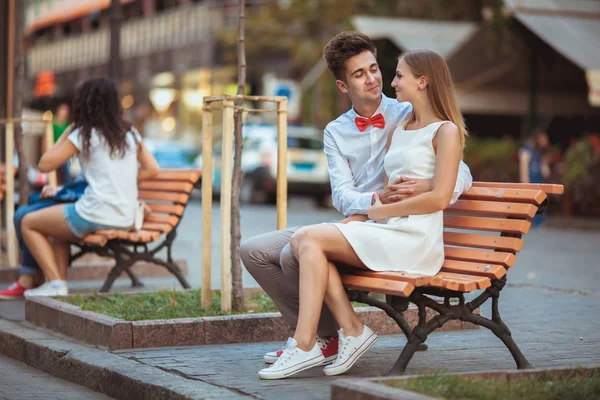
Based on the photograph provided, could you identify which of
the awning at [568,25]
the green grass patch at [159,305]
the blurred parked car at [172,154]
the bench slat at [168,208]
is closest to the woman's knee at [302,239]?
the green grass patch at [159,305]

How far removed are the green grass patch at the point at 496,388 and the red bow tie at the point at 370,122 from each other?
5.43ft

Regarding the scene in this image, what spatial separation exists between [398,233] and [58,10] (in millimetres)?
55644

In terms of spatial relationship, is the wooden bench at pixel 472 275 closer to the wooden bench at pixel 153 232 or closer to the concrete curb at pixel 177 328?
the concrete curb at pixel 177 328

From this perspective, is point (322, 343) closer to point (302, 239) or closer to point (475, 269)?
point (302, 239)

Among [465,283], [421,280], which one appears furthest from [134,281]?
[465,283]

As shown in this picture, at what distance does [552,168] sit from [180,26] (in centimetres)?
2634

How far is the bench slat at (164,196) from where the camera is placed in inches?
368

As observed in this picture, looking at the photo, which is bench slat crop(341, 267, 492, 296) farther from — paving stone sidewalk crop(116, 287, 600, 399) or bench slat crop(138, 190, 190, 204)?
bench slat crop(138, 190, 190, 204)

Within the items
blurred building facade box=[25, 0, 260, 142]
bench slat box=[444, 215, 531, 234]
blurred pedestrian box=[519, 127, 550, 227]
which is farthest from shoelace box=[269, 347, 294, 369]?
blurred building facade box=[25, 0, 260, 142]

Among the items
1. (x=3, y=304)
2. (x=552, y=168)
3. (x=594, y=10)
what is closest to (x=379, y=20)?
(x=594, y=10)

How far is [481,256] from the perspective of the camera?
582cm

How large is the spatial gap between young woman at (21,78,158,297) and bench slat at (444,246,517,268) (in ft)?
11.8

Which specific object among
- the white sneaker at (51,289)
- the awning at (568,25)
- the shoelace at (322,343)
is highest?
the awning at (568,25)

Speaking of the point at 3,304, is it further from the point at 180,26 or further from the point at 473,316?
the point at 180,26
